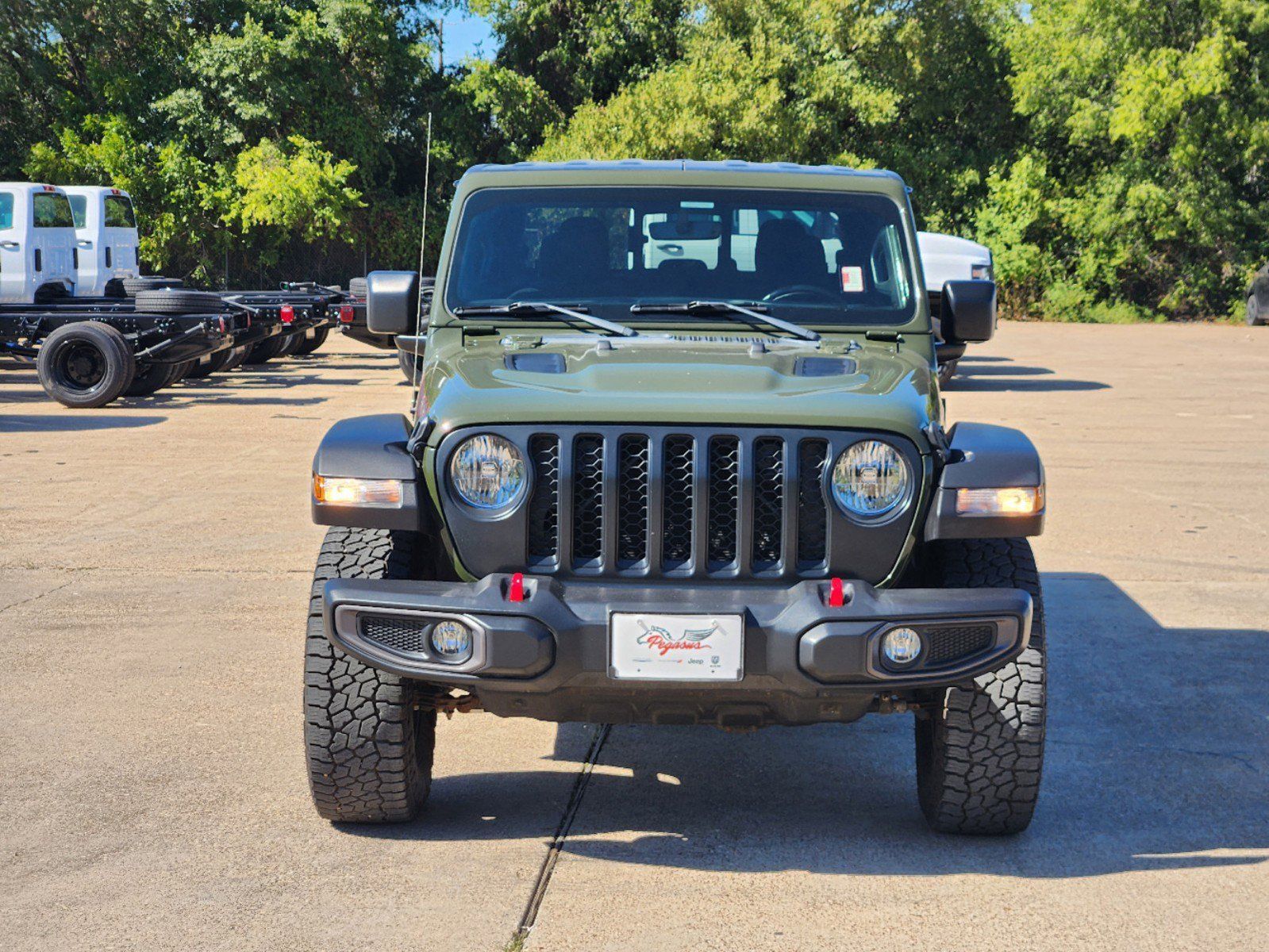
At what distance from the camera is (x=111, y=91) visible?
3588 cm

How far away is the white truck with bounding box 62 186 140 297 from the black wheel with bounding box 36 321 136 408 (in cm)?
551

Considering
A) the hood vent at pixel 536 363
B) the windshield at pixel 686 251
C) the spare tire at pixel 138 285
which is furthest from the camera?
the spare tire at pixel 138 285

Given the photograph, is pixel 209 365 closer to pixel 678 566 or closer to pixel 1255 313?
pixel 678 566

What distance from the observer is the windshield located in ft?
17.2

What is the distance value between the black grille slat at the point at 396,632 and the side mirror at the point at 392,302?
1.56 m

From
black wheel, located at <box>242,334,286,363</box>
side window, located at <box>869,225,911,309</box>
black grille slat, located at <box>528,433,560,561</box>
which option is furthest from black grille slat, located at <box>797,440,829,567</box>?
black wheel, located at <box>242,334,286,363</box>

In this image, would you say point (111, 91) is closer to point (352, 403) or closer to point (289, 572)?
point (352, 403)

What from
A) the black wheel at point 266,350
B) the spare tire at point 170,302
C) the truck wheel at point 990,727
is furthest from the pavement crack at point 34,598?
the black wheel at point 266,350

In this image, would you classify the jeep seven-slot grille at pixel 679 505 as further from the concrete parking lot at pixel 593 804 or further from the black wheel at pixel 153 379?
the black wheel at pixel 153 379

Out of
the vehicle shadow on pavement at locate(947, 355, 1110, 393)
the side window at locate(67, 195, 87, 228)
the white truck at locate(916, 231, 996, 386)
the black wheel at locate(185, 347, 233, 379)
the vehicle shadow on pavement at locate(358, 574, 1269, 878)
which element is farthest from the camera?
the side window at locate(67, 195, 87, 228)

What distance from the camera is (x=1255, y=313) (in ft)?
116

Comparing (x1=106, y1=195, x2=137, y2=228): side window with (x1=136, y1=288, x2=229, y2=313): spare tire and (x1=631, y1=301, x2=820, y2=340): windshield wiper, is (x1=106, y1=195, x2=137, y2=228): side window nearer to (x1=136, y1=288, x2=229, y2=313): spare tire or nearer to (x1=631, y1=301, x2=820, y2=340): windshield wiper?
(x1=136, y1=288, x2=229, y2=313): spare tire

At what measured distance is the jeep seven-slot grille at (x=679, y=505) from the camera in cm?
398

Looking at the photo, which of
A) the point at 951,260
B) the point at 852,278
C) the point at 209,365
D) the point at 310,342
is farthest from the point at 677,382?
the point at 310,342
